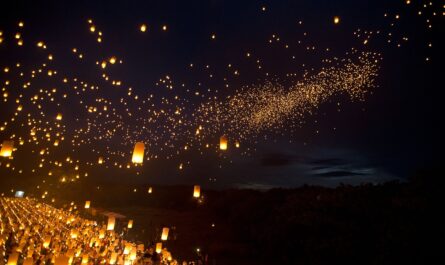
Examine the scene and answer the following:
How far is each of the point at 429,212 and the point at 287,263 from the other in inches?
254

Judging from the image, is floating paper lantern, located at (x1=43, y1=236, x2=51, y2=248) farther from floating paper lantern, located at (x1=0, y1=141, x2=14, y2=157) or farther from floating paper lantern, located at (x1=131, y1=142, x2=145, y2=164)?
floating paper lantern, located at (x1=131, y1=142, x2=145, y2=164)

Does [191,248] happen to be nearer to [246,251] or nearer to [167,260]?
[246,251]

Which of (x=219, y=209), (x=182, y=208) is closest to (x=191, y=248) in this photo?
(x=219, y=209)

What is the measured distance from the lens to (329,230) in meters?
11.0

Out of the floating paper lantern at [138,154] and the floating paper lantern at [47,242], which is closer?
the floating paper lantern at [138,154]

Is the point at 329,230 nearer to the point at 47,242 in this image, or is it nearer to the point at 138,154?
the point at 138,154

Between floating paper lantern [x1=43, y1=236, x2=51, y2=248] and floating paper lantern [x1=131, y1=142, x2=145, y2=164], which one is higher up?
floating paper lantern [x1=131, y1=142, x2=145, y2=164]

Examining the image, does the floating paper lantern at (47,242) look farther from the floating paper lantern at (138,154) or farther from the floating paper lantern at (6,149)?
the floating paper lantern at (138,154)

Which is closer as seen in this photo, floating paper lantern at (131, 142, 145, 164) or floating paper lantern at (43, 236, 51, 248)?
floating paper lantern at (131, 142, 145, 164)

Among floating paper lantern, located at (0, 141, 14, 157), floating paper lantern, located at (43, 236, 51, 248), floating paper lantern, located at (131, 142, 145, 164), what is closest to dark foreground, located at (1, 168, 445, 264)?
floating paper lantern, located at (43, 236, 51, 248)

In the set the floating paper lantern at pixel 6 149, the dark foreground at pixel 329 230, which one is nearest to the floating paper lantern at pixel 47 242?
the floating paper lantern at pixel 6 149

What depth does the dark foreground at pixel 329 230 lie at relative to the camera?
23.8 ft

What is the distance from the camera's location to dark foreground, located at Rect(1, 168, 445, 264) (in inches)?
286

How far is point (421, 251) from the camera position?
6.89 m
